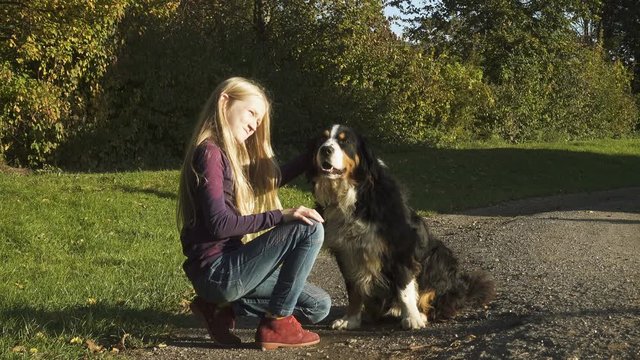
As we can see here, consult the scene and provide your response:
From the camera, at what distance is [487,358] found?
5305mm

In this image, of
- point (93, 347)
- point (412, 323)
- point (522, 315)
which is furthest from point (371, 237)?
point (93, 347)

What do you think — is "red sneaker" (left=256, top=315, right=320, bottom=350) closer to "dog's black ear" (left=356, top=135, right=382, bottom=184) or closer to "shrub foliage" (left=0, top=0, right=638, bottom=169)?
"dog's black ear" (left=356, top=135, right=382, bottom=184)

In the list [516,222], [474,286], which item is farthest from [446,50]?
[474,286]

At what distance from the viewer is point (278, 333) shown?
5.73m

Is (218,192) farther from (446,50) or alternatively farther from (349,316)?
(446,50)

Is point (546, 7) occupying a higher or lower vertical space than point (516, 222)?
higher

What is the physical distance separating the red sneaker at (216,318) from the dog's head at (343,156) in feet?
3.63

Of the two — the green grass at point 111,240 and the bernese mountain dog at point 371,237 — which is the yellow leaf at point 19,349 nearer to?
the green grass at point 111,240

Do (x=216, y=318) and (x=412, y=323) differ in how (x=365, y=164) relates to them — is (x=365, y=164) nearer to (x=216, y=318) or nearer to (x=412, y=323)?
(x=412, y=323)

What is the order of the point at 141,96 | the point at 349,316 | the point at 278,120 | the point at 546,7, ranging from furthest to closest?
the point at 546,7 → the point at 278,120 → the point at 141,96 → the point at 349,316

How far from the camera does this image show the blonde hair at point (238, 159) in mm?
5605

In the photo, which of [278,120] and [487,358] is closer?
[487,358]

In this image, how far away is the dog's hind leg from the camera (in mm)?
6301

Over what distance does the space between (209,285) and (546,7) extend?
2694 cm
